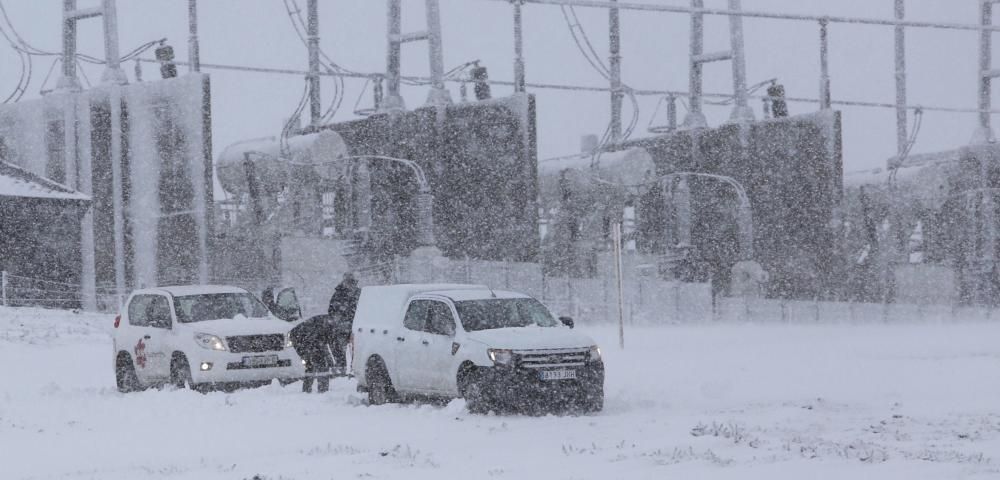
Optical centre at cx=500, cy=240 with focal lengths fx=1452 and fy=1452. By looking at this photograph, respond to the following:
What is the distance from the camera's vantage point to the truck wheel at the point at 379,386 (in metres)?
17.8

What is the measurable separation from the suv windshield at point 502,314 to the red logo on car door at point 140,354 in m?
5.49

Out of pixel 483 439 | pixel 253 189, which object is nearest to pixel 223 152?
pixel 253 189

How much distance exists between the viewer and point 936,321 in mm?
47062

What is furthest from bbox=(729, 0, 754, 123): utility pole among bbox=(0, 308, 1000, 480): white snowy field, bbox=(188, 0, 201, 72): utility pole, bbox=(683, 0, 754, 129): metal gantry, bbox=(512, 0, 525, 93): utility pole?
bbox=(0, 308, 1000, 480): white snowy field

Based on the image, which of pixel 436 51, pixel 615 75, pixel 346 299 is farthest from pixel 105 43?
pixel 346 299

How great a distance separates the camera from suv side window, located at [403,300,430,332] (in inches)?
695

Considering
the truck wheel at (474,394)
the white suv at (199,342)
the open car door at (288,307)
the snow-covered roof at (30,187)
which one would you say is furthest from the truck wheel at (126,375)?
the snow-covered roof at (30,187)

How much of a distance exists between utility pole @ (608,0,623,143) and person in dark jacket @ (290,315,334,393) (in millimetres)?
32629

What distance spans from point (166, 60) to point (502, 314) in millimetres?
30043

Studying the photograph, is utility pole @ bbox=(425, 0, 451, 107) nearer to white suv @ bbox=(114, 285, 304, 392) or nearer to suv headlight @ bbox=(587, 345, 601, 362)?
white suv @ bbox=(114, 285, 304, 392)

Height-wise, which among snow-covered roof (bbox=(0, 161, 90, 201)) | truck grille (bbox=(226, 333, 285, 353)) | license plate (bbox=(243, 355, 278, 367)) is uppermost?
Result: snow-covered roof (bbox=(0, 161, 90, 201))

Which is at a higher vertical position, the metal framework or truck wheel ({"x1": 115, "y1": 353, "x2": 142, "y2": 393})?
the metal framework

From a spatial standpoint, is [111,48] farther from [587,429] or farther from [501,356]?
[587,429]

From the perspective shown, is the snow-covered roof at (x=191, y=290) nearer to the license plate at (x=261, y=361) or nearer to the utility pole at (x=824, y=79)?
the license plate at (x=261, y=361)
